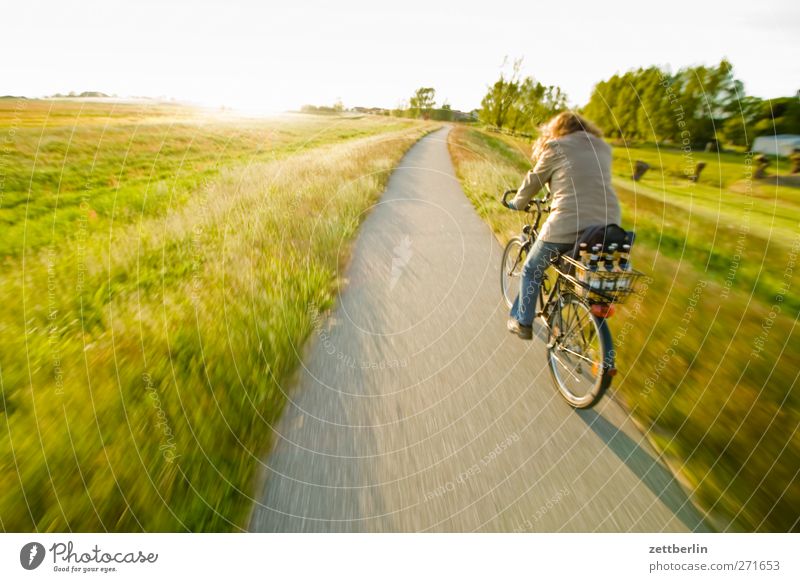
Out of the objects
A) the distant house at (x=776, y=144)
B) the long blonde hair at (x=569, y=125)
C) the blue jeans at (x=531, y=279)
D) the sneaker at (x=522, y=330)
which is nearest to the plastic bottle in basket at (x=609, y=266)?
the blue jeans at (x=531, y=279)

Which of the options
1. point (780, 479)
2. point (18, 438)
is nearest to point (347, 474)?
point (18, 438)

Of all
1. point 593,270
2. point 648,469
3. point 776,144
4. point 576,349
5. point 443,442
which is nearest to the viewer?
point 648,469

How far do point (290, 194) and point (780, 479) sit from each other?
581 centimetres

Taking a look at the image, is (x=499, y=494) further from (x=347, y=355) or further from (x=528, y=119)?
(x=528, y=119)

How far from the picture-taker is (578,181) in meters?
2.69

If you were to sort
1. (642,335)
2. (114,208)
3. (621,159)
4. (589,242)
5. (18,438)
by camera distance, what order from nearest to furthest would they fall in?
1. (18,438)
2. (589,242)
3. (642,335)
4. (114,208)
5. (621,159)

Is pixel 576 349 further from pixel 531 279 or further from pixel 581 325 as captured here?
pixel 531 279

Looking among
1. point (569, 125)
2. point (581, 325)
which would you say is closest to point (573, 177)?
point (569, 125)

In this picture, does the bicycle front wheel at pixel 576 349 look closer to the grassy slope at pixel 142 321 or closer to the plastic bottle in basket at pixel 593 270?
the plastic bottle in basket at pixel 593 270

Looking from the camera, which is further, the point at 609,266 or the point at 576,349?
the point at 576,349

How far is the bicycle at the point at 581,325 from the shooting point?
250 centimetres

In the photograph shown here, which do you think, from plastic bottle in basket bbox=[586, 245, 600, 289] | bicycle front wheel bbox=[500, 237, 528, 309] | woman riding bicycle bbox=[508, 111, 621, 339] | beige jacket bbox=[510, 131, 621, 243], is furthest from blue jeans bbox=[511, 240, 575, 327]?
bicycle front wheel bbox=[500, 237, 528, 309]

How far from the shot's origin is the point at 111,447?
1.96 meters

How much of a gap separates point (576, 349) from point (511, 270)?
1.68 meters
